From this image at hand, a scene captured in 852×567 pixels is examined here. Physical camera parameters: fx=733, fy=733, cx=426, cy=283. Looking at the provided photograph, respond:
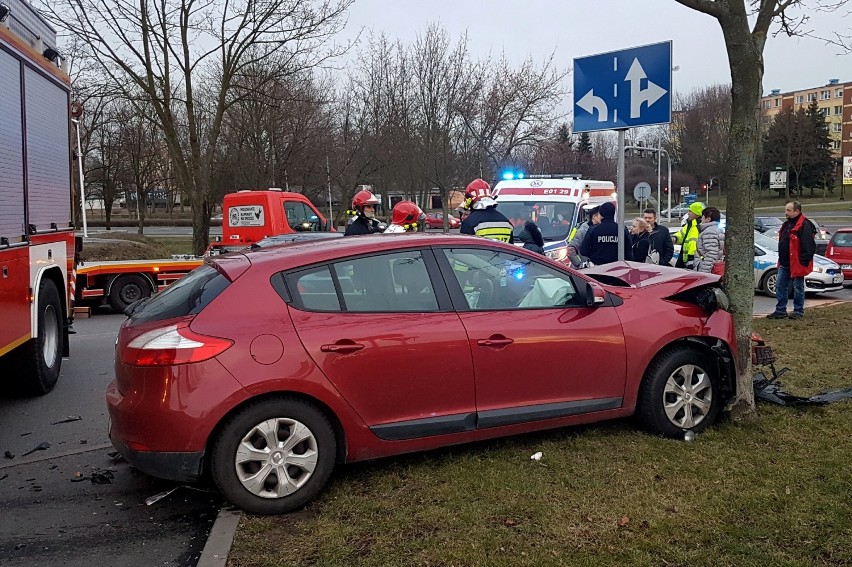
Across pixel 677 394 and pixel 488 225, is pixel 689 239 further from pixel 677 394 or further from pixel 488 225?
pixel 677 394

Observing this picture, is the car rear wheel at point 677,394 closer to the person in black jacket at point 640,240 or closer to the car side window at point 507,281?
the car side window at point 507,281

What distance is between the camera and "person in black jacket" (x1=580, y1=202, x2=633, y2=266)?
9289 mm

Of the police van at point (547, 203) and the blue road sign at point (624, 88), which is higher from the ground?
the blue road sign at point (624, 88)

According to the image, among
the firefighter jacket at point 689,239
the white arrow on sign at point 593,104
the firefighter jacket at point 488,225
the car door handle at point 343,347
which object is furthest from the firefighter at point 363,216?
the car door handle at point 343,347

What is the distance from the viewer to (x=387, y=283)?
4.53 meters

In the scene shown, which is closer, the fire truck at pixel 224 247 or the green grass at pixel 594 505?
the green grass at pixel 594 505

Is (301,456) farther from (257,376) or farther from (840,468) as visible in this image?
(840,468)

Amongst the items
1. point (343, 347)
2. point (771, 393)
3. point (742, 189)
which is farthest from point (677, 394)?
point (343, 347)

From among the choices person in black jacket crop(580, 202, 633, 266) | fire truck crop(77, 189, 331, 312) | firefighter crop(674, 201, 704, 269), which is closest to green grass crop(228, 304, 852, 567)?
person in black jacket crop(580, 202, 633, 266)

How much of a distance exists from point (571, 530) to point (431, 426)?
3.57 feet

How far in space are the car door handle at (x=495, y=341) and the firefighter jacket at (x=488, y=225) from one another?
3.86 m

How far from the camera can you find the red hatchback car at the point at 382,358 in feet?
13.3

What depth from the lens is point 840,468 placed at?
14.6ft

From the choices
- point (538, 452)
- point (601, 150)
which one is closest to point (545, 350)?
point (538, 452)
